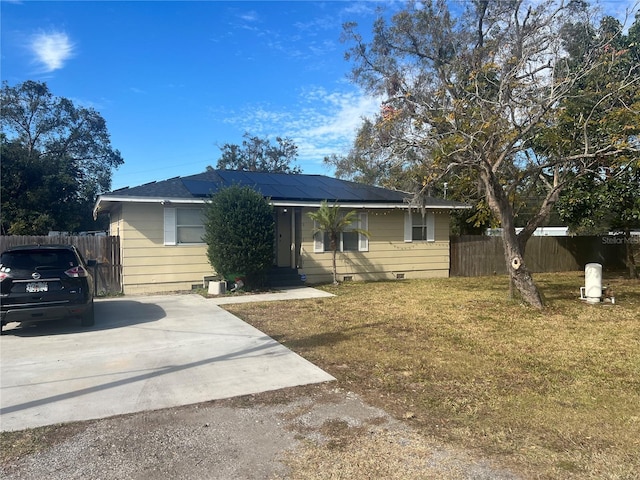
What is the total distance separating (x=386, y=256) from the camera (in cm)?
1592

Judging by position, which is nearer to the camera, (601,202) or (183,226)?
(183,226)

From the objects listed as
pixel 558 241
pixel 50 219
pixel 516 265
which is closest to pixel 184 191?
pixel 516 265

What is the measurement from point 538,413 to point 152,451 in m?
3.40

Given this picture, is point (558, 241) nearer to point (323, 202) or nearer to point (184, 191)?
point (323, 202)

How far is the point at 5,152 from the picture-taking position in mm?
22938

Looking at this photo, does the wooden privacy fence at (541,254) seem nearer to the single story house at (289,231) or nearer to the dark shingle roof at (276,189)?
the single story house at (289,231)

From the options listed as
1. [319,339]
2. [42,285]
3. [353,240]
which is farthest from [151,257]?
[319,339]

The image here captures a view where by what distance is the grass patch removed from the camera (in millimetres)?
3520

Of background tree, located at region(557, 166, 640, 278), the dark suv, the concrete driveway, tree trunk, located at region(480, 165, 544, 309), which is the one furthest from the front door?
background tree, located at region(557, 166, 640, 278)

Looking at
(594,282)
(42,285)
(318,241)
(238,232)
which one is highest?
(238,232)

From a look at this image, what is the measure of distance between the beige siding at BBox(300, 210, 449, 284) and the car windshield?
7863 millimetres

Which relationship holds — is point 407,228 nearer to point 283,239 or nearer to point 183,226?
point 283,239

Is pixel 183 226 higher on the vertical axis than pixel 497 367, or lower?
higher

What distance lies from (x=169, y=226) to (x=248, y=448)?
405 inches
